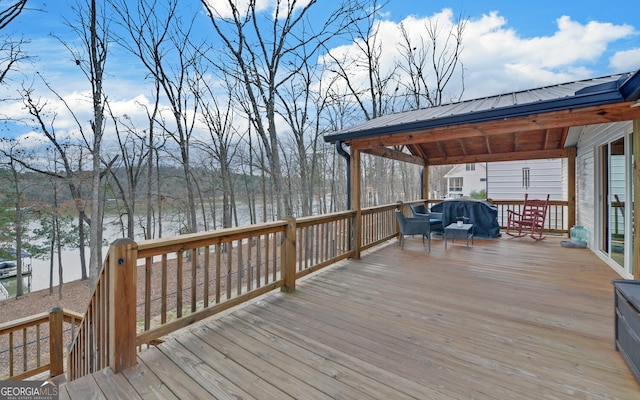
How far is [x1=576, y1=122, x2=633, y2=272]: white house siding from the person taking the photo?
4.56 metres

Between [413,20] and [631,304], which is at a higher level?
[413,20]

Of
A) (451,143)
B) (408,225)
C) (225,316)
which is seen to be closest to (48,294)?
(225,316)

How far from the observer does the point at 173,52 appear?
10227 millimetres

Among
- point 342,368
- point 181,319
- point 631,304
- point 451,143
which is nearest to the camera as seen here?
point 631,304

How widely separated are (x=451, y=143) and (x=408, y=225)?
3.23 metres

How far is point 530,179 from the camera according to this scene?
11.4 metres

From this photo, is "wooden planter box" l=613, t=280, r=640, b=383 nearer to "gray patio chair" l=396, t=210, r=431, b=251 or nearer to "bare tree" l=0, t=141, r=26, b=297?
"gray patio chair" l=396, t=210, r=431, b=251

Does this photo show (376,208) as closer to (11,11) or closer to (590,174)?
(590,174)

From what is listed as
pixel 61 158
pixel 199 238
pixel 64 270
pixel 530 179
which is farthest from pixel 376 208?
pixel 64 270

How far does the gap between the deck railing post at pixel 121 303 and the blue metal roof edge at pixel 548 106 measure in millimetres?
3881

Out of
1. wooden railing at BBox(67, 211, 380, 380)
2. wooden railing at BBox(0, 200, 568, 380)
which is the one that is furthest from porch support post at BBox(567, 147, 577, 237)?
wooden railing at BBox(67, 211, 380, 380)

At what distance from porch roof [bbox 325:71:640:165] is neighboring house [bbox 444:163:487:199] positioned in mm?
13400

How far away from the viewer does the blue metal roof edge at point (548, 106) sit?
108 inches

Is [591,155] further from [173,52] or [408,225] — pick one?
[173,52]
